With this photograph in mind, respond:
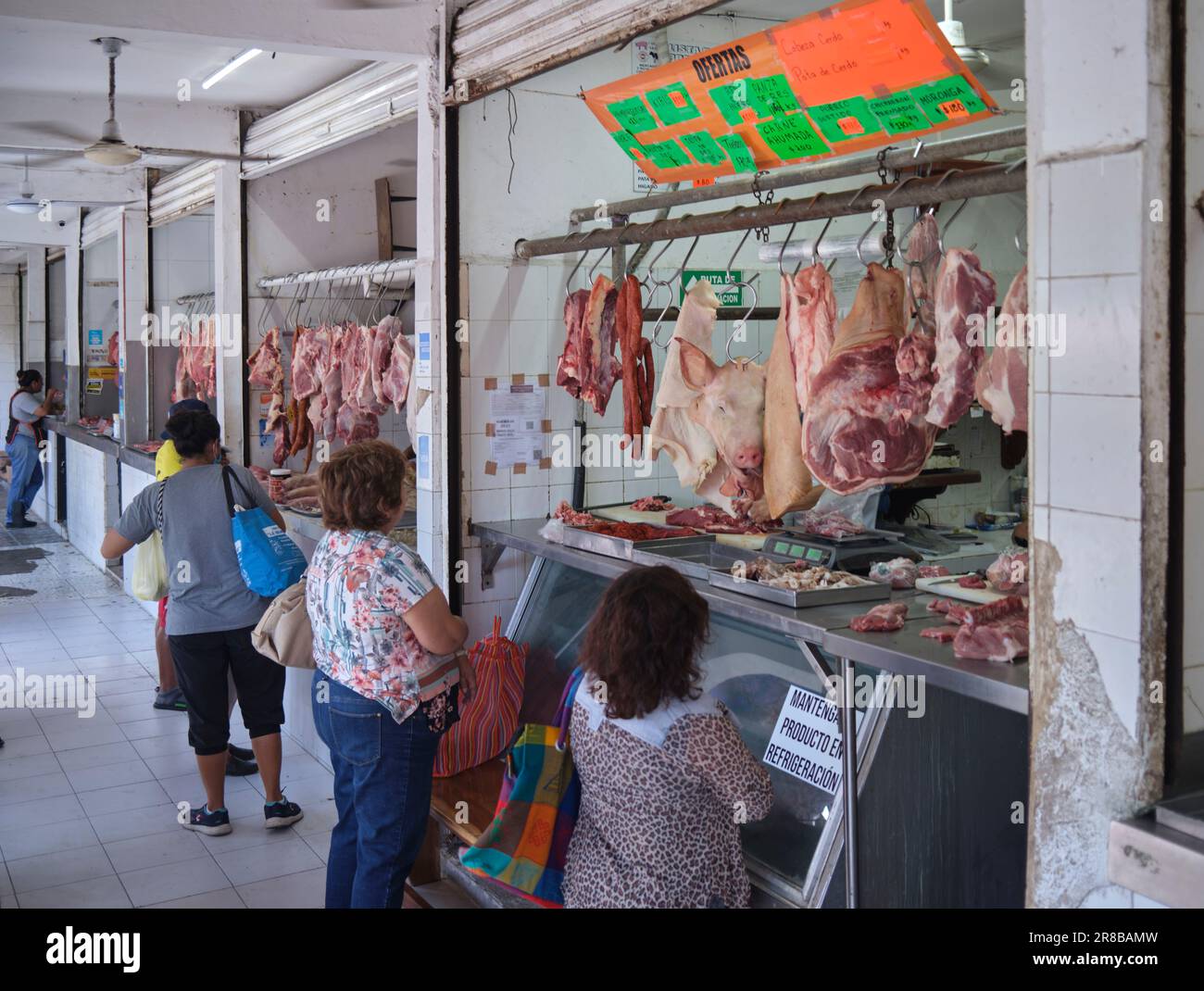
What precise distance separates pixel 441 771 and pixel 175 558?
1467mm

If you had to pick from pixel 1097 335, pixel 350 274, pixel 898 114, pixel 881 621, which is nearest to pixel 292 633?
pixel 881 621

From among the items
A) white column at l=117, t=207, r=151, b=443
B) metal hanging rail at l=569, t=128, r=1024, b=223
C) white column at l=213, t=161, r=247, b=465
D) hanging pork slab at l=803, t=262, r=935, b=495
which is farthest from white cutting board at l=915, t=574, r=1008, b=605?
white column at l=117, t=207, r=151, b=443

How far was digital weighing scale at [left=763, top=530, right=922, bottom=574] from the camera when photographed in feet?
12.4

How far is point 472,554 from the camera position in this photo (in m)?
5.00

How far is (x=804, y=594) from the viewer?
11.1 feet

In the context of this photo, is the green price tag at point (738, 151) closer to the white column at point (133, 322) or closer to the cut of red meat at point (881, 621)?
the cut of red meat at point (881, 621)

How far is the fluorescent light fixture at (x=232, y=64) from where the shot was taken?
19.3 feet

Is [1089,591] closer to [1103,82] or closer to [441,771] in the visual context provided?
[1103,82]

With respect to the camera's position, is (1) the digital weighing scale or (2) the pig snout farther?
(2) the pig snout

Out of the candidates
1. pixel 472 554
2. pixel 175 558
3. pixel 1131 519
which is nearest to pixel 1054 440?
→ pixel 1131 519

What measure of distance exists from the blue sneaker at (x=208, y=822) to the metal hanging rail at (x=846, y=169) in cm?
301

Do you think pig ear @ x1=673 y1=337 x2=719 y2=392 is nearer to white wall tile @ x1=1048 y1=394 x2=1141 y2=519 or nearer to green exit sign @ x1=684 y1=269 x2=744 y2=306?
green exit sign @ x1=684 y1=269 x2=744 y2=306

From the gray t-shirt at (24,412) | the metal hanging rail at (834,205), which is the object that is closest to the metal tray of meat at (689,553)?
the metal hanging rail at (834,205)

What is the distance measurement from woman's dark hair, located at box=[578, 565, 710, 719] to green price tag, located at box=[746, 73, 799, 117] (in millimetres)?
1530
